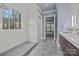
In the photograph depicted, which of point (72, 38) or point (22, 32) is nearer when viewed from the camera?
point (72, 38)

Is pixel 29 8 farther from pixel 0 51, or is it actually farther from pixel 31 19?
pixel 0 51

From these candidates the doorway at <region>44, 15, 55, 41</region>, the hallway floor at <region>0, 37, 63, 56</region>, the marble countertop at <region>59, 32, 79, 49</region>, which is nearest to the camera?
the marble countertop at <region>59, 32, 79, 49</region>

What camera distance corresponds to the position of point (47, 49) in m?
1.79

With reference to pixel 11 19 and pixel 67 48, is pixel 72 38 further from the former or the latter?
pixel 11 19

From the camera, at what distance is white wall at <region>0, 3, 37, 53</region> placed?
5.78ft

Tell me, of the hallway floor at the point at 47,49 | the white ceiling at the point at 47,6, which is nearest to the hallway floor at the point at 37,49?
the hallway floor at the point at 47,49

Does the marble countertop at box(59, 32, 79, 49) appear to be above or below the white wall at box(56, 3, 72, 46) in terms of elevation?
below

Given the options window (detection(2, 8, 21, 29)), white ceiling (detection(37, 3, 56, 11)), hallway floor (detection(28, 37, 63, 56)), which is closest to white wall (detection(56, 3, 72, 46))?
white ceiling (detection(37, 3, 56, 11))

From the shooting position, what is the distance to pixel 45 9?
188 centimetres

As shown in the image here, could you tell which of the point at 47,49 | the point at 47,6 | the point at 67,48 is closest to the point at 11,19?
the point at 47,6

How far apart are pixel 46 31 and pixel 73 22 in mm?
369

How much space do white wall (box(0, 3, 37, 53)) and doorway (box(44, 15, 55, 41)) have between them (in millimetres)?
155

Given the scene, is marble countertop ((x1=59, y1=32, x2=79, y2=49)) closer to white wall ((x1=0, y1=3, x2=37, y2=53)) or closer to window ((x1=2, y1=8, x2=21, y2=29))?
white wall ((x1=0, y1=3, x2=37, y2=53))

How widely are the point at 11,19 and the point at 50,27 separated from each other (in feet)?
1.70
